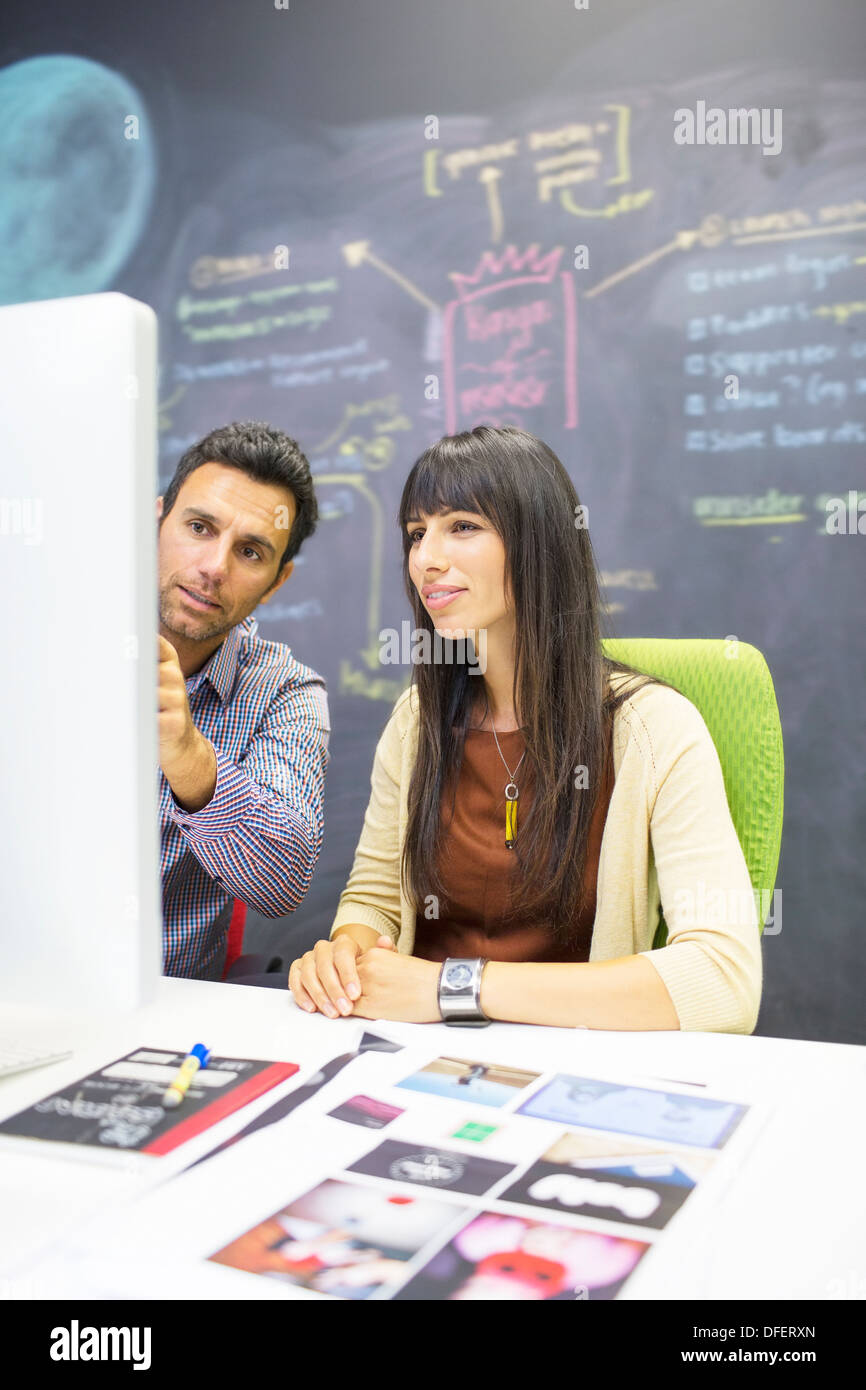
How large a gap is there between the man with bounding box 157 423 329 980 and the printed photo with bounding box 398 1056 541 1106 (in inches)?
21.9

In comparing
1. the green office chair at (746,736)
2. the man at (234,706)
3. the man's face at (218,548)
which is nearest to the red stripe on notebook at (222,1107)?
the man at (234,706)

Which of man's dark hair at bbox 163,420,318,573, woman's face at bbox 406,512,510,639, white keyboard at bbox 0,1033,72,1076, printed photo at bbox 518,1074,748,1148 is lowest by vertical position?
printed photo at bbox 518,1074,748,1148

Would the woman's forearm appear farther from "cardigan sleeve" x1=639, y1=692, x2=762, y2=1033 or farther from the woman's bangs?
the woman's bangs

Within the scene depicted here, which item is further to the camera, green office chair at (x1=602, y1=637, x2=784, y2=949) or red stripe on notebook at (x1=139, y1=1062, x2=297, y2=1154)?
green office chair at (x1=602, y1=637, x2=784, y2=949)

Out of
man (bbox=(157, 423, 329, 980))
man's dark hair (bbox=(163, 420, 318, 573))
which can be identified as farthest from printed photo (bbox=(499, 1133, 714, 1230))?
man's dark hair (bbox=(163, 420, 318, 573))

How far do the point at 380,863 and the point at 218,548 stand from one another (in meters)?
0.59

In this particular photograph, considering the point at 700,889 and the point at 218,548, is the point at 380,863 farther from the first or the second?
the point at 218,548

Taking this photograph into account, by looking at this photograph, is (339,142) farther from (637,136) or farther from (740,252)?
(740,252)

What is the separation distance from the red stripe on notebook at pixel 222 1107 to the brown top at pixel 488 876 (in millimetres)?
552

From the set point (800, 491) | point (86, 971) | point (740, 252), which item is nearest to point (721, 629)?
point (800, 491)

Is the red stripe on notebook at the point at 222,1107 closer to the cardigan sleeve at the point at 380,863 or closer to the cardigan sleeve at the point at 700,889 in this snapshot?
the cardigan sleeve at the point at 700,889

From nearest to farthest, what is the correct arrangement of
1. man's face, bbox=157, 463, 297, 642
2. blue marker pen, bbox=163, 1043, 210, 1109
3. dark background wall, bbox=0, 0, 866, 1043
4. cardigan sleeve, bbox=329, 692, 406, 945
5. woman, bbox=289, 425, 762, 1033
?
1. blue marker pen, bbox=163, 1043, 210, 1109
2. woman, bbox=289, 425, 762, 1033
3. cardigan sleeve, bbox=329, 692, 406, 945
4. man's face, bbox=157, 463, 297, 642
5. dark background wall, bbox=0, 0, 866, 1043

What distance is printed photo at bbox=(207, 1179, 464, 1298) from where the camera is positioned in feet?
1.84

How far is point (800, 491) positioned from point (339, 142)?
145 cm
